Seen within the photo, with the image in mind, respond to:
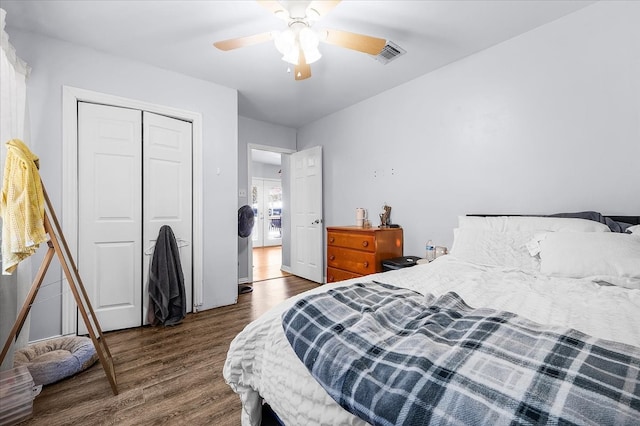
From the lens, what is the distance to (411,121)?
3.17 metres

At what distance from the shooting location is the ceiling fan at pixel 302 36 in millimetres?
1674

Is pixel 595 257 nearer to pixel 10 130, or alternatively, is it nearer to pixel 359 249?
pixel 359 249

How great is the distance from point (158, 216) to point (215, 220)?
1.91 ft

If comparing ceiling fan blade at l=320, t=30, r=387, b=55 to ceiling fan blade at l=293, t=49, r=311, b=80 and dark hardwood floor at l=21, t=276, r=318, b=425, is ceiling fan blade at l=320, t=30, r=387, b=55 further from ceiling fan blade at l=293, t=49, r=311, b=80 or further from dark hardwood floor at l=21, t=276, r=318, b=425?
dark hardwood floor at l=21, t=276, r=318, b=425

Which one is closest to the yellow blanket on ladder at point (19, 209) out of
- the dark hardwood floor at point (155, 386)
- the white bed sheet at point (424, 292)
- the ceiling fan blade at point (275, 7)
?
the dark hardwood floor at point (155, 386)

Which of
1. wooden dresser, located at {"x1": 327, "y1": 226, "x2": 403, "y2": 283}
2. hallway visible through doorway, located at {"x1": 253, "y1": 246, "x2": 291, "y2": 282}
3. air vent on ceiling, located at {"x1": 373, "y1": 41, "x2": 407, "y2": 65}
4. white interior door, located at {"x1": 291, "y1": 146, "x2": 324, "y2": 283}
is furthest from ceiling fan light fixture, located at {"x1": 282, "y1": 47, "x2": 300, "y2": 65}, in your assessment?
hallway visible through doorway, located at {"x1": 253, "y1": 246, "x2": 291, "y2": 282}

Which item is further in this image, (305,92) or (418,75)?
(305,92)

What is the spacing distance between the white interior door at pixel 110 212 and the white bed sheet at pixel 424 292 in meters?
2.14

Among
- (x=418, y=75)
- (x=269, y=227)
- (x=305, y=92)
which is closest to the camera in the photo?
(x=418, y=75)

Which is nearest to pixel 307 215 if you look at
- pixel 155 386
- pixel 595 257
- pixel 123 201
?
pixel 123 201

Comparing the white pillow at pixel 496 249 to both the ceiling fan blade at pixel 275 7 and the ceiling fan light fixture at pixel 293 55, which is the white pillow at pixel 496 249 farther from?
the ceiling fan blade at pixel 275 7

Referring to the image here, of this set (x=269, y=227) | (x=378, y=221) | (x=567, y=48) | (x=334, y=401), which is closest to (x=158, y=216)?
(x=378, y=221)

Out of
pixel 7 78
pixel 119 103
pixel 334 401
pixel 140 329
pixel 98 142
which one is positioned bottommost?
pixel 140 329

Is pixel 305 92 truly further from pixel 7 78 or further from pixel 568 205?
pixel 568 205
